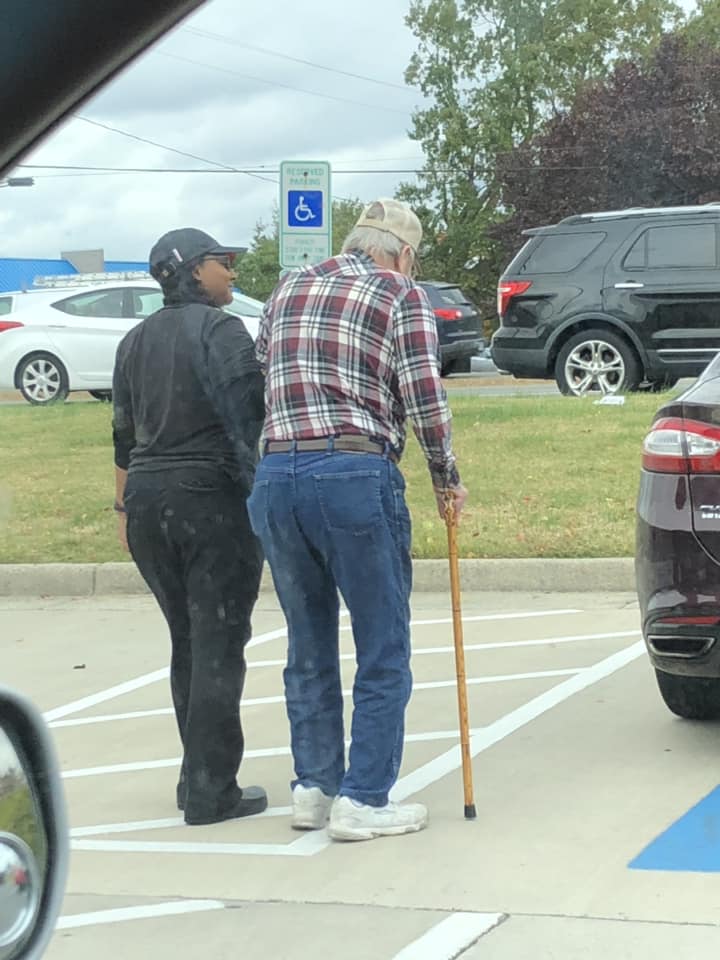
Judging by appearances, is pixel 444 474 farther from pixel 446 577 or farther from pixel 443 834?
pixel 446 577

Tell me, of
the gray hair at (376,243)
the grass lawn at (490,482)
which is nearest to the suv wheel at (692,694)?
the gray hair at (376,243)

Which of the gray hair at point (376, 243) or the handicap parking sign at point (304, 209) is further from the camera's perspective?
the handicap parking sign at point (304, 209)

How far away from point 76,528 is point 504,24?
27.5m

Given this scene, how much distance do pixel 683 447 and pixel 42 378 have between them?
35.9 ft

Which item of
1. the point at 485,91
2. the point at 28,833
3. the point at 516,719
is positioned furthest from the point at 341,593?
the point at 485,91

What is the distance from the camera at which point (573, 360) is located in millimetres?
15797

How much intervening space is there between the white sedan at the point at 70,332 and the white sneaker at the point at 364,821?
1004 centimetres

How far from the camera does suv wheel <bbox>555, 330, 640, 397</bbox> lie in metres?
15.6

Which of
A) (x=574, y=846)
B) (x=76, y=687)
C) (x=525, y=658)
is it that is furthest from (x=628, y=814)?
(x=76, y=687)

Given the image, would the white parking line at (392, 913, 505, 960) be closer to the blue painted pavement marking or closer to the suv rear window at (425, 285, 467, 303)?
the blue painted pavement marking

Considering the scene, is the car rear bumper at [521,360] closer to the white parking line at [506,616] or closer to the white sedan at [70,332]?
the white sedan at [70,332]

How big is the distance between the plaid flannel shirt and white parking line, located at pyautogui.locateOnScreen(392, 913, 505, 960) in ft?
4.49

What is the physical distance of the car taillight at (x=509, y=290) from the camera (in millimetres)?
16109

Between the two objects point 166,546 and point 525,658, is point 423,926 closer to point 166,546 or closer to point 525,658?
point 166,546
